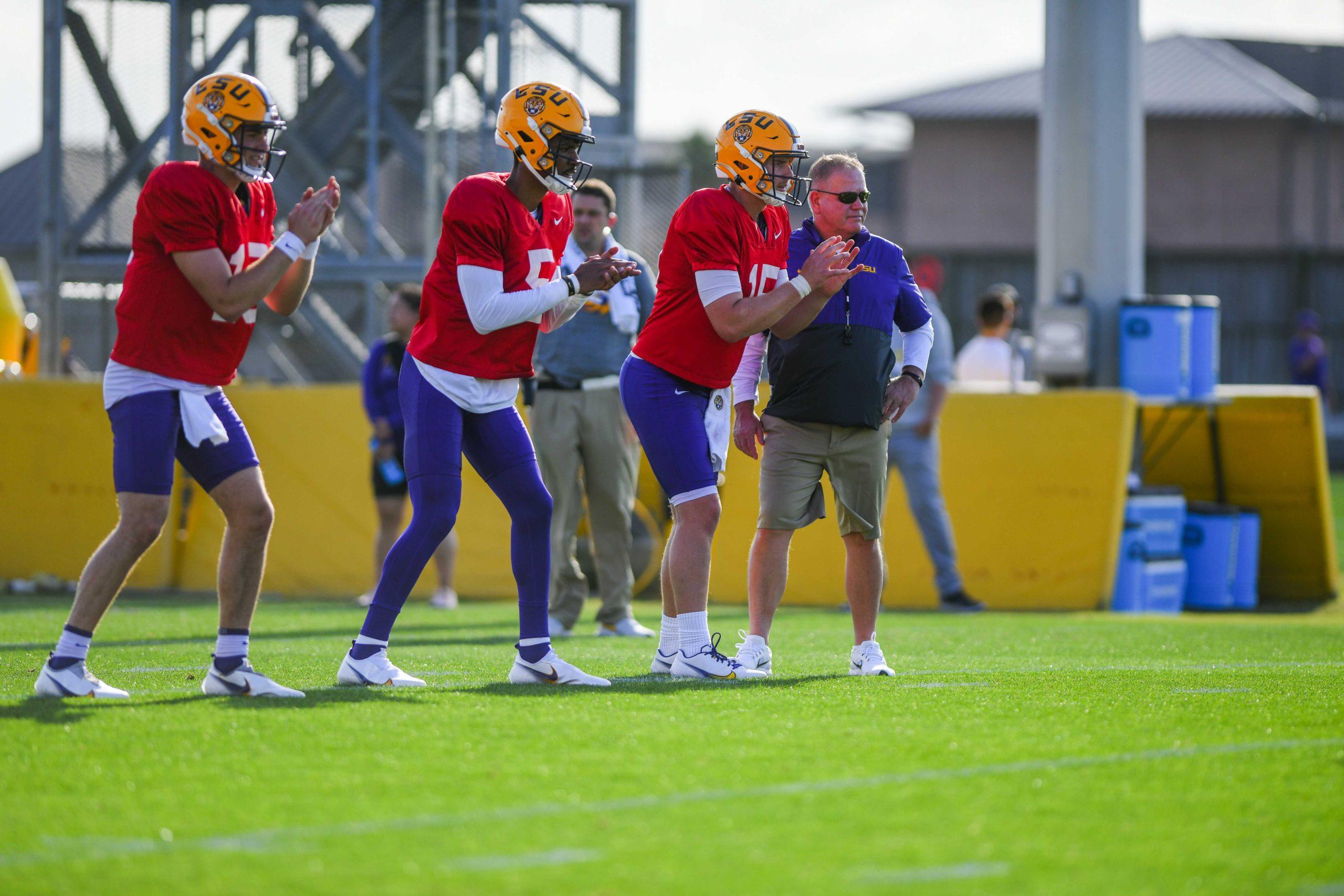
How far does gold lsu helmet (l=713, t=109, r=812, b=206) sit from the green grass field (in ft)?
5.89

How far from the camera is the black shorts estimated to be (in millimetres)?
10609

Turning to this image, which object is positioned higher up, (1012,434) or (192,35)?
(192,35)

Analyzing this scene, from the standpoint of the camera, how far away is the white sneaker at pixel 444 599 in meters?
10.6

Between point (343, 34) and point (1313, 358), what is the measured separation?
67.9 feet

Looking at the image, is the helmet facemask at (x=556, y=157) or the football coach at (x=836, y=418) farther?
the football coach at (x=836, y=418)

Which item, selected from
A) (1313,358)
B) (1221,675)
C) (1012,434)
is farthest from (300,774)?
(1313,358)

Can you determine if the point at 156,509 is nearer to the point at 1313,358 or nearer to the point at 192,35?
the point at 192,35

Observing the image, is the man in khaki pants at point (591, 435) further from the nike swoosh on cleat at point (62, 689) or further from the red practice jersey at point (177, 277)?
the nike swoosh on cleat at point (62, 689)

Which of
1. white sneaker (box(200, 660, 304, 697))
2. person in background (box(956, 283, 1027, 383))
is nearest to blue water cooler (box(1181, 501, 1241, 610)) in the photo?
person in background (box(956, 283, 1027, 383))

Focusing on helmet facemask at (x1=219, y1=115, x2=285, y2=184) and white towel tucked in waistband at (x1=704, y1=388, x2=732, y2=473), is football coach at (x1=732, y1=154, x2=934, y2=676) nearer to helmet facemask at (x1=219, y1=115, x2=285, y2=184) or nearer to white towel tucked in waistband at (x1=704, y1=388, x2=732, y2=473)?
white towel tucked in waistband at (x1=704, y1=388, x2=732, y2=473)

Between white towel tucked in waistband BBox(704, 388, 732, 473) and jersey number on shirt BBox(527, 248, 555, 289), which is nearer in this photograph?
jersey number on shirt BBox(527, 248, 555, 289)

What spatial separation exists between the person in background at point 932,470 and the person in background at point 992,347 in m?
2.30

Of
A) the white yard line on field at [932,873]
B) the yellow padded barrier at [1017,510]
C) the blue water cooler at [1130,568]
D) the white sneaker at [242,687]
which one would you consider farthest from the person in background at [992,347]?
the white yard line on field at [932,873]

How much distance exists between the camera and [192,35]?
1381 centimetres
